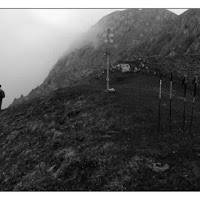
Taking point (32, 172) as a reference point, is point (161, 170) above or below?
above

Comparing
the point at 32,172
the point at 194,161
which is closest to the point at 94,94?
the point at 32,172

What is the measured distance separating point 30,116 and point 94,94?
929 centimetres

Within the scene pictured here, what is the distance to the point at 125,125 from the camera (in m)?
28.1

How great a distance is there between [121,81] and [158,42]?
131615 mm

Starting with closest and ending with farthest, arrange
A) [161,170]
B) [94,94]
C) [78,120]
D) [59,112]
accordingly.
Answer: [161,170] < [78,120] < [59,112] < [94,94]

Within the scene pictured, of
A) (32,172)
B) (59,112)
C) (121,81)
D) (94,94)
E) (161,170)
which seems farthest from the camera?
(121,81)

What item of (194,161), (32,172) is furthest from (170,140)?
(32,172)

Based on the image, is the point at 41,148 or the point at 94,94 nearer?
the point at 41,148

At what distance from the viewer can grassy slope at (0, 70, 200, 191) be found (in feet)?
64.5

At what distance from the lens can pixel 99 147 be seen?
2420cm

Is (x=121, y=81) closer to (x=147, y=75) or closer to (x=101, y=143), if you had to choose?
(x=147, y=75)

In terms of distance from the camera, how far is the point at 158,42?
17975cm

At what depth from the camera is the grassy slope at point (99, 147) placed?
64.5 ft

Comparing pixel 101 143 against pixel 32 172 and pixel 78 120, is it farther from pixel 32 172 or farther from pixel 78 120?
pixel 78 120
